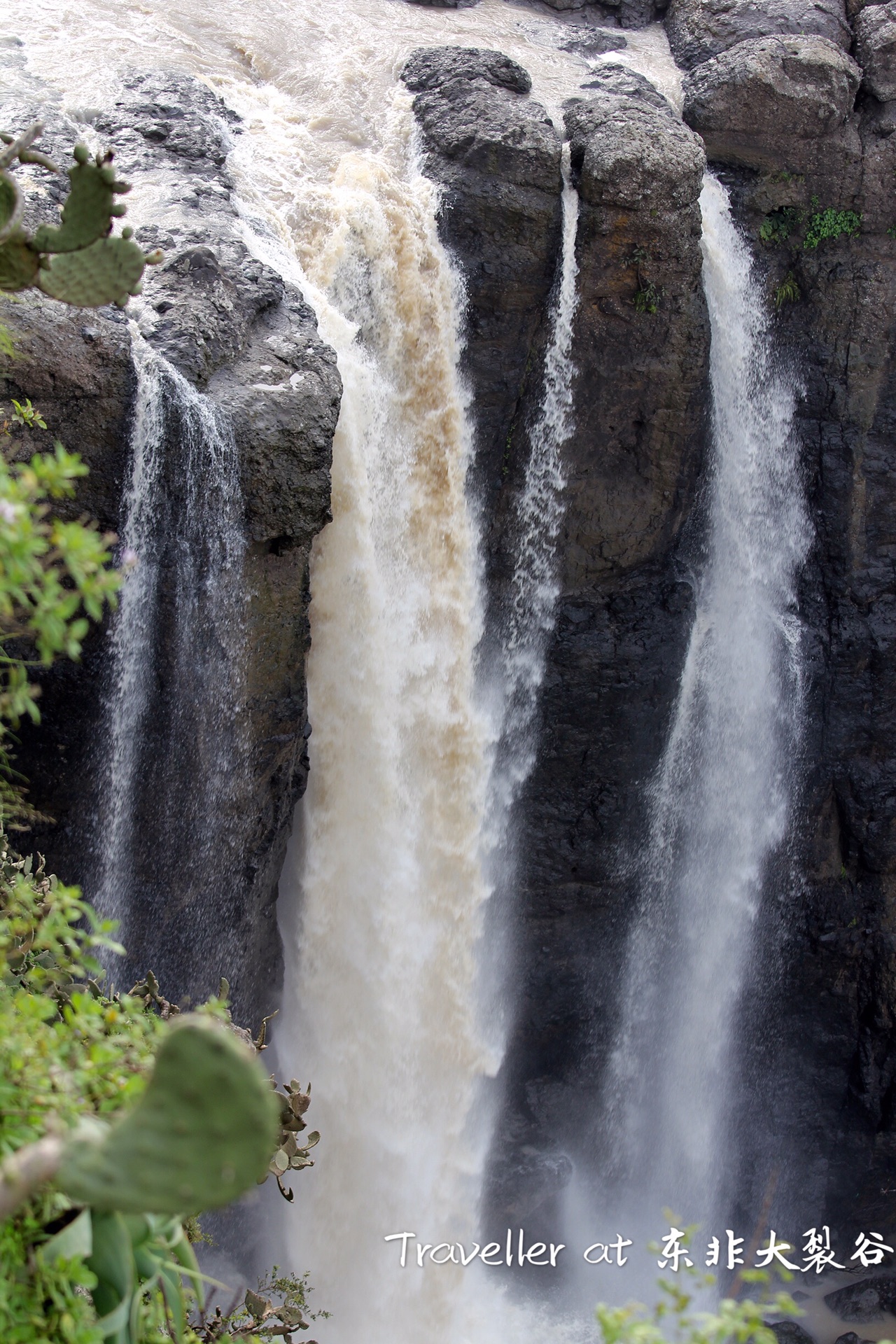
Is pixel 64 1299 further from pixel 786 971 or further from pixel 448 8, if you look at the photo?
pixel 448 8

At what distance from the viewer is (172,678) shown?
285 inches

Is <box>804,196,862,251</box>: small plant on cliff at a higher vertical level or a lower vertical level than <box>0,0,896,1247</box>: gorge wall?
higher

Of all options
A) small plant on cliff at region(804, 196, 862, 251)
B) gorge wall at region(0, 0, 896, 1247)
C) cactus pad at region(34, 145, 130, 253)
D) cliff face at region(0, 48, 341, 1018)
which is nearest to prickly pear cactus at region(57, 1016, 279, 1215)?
cactus pad at region(34, 145, 130, 253)

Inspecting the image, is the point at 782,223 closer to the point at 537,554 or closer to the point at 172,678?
the point at 537,554

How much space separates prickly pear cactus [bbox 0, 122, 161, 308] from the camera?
3572 millimetres

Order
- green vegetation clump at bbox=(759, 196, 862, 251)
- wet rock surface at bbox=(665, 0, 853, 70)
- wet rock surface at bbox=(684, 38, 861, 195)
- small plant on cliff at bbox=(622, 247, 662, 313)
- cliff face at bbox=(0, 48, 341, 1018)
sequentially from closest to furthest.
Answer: cliff face at bbox=(0, 48, 341, 1018), small plant on cliff at bbox=(622, 247, 662, 313), wet rock surface at bbox=(684, 38, 861, 195), green vegetation clump at bbox=(759, 196, 862, 251), wet rock surface at bbox=(665, 0, 853, 70)

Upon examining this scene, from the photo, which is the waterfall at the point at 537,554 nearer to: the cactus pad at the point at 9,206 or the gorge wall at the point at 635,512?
the gorge wall at the point at 635,512

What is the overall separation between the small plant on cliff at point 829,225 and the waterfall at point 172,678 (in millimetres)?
6847

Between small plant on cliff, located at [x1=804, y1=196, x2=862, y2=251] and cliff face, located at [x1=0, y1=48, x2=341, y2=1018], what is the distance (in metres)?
5.72

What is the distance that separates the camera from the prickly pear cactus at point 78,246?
357 cm

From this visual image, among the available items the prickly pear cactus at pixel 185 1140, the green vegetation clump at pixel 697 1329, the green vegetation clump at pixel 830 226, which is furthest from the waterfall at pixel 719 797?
the prickly pear cactus at pixel 185 1140

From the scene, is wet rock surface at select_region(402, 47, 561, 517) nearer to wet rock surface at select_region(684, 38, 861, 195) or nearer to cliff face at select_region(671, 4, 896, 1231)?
wet rock surface at select_region(684, 38, 861, 195)

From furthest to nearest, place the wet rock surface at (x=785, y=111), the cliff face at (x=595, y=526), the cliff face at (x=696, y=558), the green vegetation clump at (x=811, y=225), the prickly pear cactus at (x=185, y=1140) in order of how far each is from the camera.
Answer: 1. the green vegetation clump at (x=811, y=225)
2. the wet rock surface at (x=785, y=111)
3. the cliff face at (x=696, y=558)
4. the cliff face at (x=595, y=526)
5. the prickly pear cactus at (x=185, y=1140)

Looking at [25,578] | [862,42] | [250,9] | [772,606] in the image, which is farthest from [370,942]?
[862,42]
